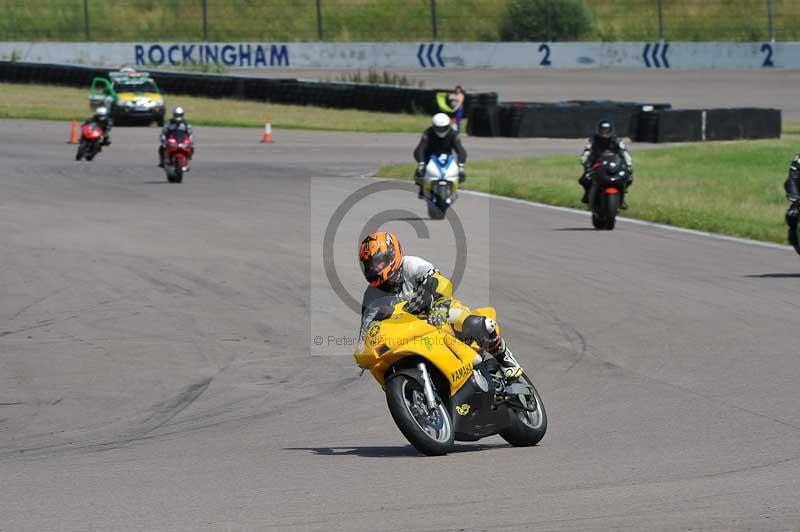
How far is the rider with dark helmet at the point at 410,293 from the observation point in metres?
7.75

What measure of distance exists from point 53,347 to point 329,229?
28.6 feet

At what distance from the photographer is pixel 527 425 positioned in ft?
27.1

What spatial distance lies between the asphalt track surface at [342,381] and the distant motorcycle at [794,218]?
0.36 metres

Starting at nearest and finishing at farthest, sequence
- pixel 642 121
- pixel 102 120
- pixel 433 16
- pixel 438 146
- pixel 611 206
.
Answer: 1. pixel 611 206
2. pixel 438 146
3. pixel 102 120
4. pixel 642 121
5. pixel 433 16

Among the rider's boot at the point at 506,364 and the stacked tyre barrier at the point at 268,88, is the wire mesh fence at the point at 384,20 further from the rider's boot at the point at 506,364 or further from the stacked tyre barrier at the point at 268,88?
the rider's boot at the point at 506,364

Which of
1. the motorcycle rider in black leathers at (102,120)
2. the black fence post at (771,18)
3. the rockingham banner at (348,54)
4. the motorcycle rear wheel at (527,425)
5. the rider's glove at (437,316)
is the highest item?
the black fence post at (771,18)

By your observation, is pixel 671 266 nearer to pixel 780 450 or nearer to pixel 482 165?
pixel 780 450

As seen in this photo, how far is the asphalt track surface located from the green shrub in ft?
115

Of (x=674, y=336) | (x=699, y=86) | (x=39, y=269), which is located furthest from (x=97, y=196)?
(x=699, y=86)

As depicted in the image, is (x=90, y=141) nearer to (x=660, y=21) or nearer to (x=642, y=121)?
(x=642, y=121)

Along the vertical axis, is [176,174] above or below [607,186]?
below

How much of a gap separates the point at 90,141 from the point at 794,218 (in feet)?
66.3


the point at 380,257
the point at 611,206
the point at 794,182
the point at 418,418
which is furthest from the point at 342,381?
the point at 611,206

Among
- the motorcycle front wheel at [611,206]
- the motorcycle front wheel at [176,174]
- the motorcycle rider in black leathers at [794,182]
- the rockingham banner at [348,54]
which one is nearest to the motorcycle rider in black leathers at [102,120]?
the motorcycle front wheel at [176,174]
